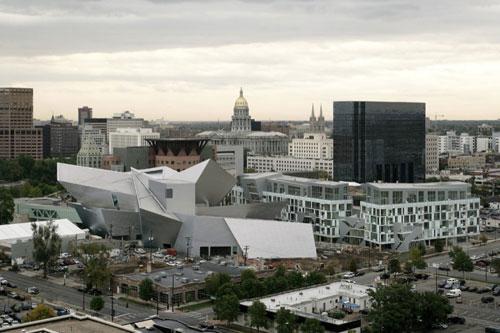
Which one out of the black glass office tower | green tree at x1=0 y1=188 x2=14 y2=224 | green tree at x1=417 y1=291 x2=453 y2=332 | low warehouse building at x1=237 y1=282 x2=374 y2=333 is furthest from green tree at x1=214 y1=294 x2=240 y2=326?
the black glass office tower

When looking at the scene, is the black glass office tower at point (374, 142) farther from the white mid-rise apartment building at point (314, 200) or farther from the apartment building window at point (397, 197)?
the apartment building window at point (397, 197)

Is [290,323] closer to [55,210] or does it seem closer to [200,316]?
[200,316]

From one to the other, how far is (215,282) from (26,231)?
17.2 metres

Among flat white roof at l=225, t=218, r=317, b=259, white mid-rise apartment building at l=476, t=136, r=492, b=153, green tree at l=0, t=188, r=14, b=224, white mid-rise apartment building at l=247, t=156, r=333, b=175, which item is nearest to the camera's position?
flat white roof at l=225, t=218, r=317, b=259

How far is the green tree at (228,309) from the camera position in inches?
1184

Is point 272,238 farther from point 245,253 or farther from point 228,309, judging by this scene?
point 228,309

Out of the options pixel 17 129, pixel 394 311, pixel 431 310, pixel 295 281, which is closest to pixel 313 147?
pixel 17 129

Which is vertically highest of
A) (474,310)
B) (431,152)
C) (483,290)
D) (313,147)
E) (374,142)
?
(374,142)

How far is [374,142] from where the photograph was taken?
69.1m

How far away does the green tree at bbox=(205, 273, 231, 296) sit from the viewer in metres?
34.3

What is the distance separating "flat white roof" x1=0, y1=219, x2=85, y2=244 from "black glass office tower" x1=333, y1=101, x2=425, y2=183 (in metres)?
28.1

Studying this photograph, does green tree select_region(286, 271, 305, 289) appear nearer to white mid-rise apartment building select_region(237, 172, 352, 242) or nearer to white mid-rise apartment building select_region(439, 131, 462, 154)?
white mid-rise apartment building select_region(237, 172, 352, 242)

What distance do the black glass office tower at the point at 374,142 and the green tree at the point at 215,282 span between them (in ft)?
114

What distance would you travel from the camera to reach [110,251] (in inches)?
1738
